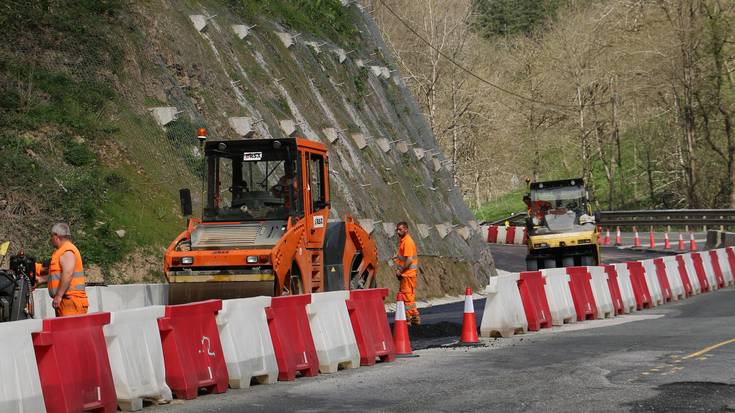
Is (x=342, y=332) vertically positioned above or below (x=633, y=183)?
below

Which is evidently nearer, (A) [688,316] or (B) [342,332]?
(B) [342,332]

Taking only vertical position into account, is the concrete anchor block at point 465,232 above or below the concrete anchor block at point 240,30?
below

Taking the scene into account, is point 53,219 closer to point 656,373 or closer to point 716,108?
point 656,373

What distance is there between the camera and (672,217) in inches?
2335

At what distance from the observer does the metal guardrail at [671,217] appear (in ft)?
180

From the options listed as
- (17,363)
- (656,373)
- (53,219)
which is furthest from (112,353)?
(53,219)

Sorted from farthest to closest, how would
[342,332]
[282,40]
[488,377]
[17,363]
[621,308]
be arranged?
[282,40]
[621,308]
[342,332]
[488,377]
[17,363]

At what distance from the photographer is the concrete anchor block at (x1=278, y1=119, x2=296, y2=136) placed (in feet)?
103

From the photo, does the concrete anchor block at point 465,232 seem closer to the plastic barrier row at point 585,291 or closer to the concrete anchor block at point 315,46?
the concrete anchor block at point 315,46

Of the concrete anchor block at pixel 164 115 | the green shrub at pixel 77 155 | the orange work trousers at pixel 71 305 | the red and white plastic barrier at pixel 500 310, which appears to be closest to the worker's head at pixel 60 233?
the orange work trousers at pixel 71 305

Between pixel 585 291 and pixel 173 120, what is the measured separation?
10.1 metres

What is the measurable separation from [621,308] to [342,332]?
444 inches

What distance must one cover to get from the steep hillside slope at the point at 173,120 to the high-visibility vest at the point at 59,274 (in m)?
9.24

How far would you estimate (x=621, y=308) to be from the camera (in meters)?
23.9
